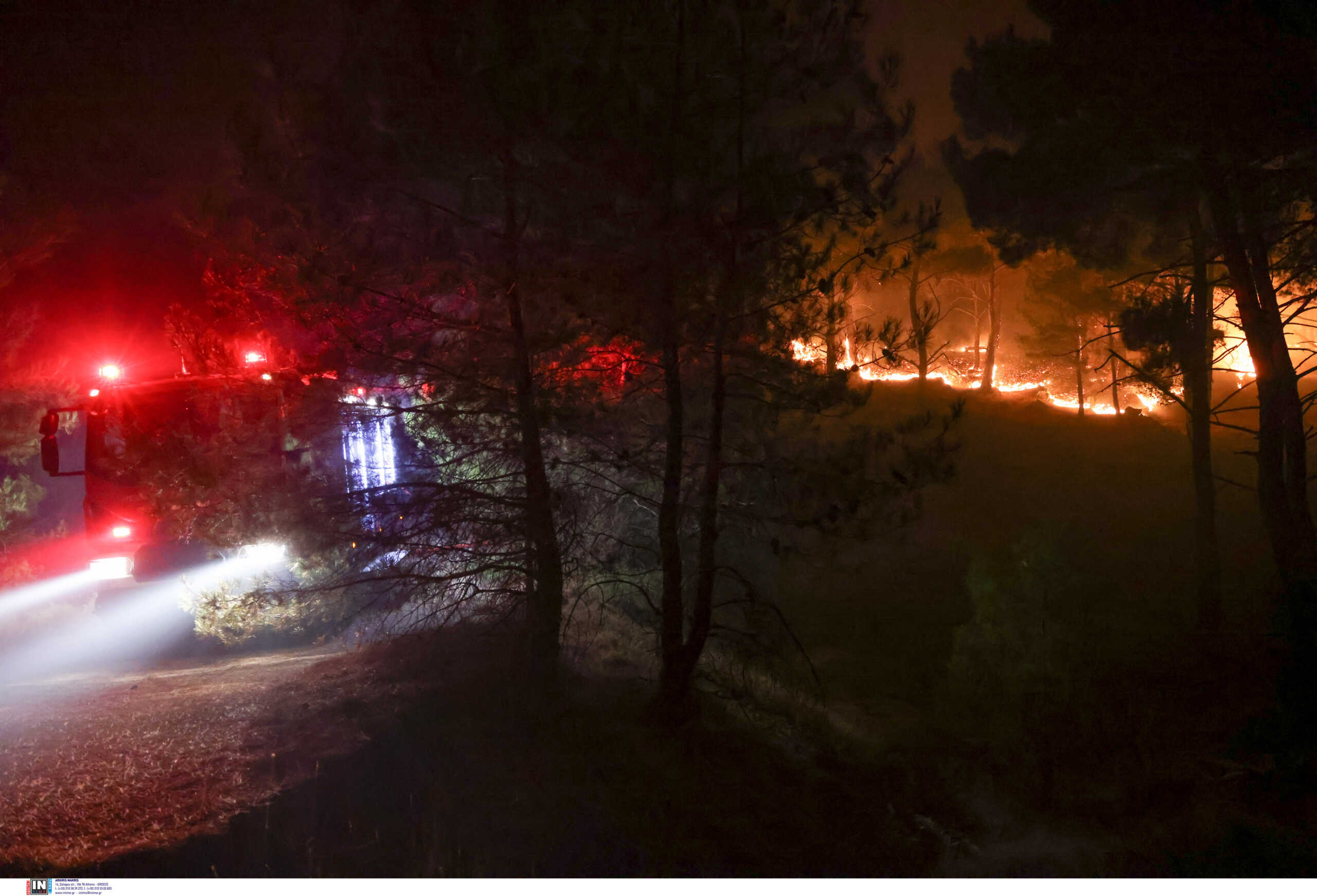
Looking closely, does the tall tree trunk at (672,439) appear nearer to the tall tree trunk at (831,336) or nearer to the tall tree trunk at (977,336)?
the tall tree trunk at (831,336)

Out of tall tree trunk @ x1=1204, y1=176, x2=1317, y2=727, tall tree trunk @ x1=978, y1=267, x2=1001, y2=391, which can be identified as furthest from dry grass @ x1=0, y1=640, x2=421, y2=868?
tall tree trunk @ x1=978, y1=267, x2=1001, y2=391

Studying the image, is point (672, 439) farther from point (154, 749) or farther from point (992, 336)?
point (992, 336)

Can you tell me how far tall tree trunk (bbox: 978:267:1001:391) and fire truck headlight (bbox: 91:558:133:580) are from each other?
2661cm

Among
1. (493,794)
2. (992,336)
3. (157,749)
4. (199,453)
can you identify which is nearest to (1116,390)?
(992,336)

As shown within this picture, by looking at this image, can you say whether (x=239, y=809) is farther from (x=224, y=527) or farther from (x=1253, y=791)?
(x=1253, y=791)

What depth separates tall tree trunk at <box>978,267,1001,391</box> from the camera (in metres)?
30.0

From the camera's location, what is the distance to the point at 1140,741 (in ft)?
29.2

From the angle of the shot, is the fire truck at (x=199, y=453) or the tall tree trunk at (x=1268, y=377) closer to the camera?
the fire truck at (x=199, y=453)

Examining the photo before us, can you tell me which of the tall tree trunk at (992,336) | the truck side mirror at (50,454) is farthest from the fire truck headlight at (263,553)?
the tall tree trunk at (992,336)

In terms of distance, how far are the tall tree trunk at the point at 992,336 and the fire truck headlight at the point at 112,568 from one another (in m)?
26.6

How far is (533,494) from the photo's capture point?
7832 mm

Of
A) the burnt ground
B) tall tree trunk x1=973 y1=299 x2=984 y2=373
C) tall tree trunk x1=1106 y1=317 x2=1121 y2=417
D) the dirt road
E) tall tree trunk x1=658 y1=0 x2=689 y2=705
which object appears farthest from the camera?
tall tree trunk x1=973 y1=299 x2=984 y2=373

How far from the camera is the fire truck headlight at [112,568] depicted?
36.8ft

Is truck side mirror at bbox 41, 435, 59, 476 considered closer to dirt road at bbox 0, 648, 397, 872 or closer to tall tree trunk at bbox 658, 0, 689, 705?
dirt road at bbox 0, 648, 397, 872
